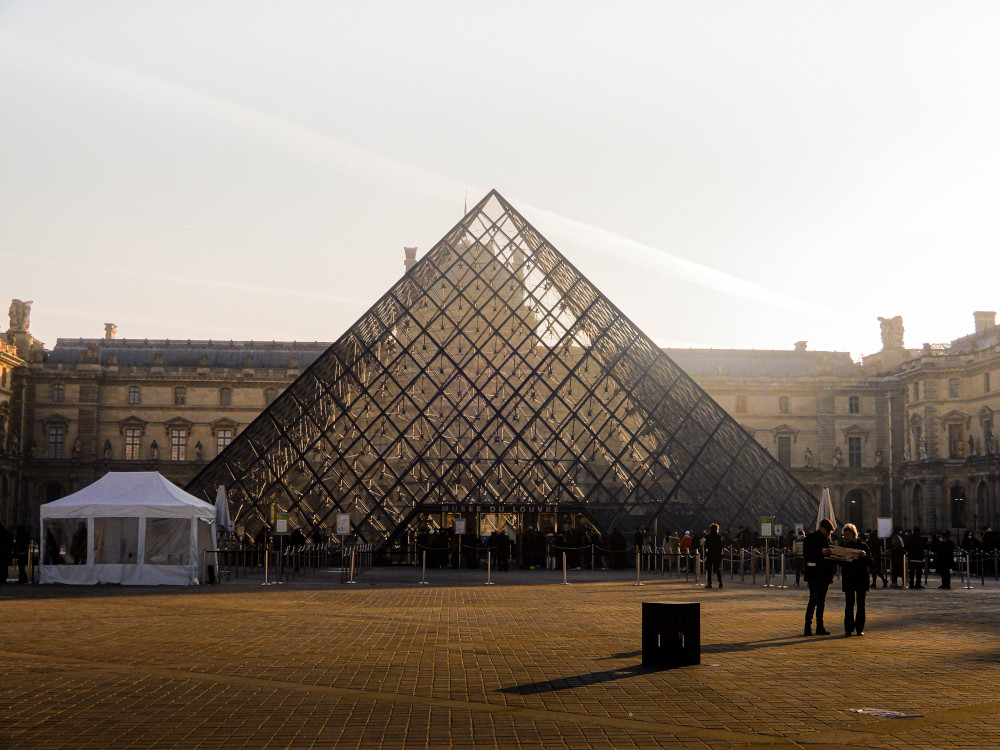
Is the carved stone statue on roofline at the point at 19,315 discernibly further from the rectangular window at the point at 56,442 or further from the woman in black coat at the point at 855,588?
the woman in black coat at the point at 855,588

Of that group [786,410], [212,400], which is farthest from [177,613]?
[786,410]

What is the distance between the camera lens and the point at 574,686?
7.61 meters

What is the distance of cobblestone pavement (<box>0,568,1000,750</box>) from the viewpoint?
602 cm

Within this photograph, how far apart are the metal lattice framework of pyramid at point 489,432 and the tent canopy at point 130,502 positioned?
4912 millimetres

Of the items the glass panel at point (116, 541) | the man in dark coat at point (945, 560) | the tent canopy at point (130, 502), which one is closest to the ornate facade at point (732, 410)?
the man in dark coat at point (945, 560)

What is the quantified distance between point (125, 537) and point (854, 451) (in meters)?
53.3

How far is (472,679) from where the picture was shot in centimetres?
789

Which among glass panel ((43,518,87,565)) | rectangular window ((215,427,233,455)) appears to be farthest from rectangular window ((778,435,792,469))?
glass panel ((43,518,87,565))

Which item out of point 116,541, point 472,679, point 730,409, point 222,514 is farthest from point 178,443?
point 472,679

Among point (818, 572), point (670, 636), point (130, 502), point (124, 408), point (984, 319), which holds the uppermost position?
point (984, 319)

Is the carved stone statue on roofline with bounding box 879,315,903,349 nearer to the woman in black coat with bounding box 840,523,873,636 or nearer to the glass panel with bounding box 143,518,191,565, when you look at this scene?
the glass panel with bounding box 143,518,191,565

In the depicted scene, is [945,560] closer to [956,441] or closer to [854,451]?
[956,441]

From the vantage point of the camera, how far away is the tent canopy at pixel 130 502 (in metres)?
19.6

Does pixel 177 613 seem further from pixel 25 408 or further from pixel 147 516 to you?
pixel 25 408
